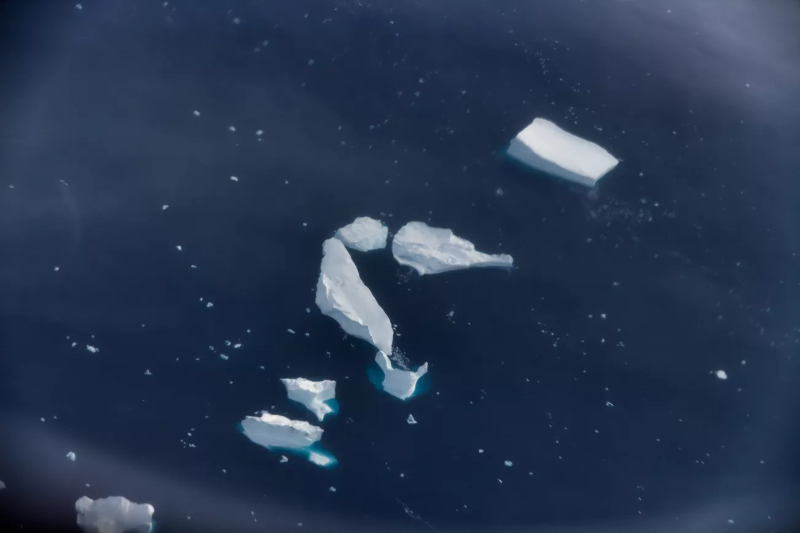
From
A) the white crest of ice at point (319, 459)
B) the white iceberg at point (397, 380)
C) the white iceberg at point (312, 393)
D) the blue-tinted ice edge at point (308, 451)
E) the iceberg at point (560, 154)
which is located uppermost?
the iceberg at point (560, 154)

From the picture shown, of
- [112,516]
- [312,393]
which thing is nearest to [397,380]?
[312,393]

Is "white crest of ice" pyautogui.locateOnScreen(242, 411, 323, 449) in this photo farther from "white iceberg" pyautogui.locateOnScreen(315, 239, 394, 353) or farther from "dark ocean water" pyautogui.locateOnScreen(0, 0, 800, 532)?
"white iceberg" pyautogui.locateOnScreen(315, 239, 394, 353)

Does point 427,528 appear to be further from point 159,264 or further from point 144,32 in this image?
point 144,32

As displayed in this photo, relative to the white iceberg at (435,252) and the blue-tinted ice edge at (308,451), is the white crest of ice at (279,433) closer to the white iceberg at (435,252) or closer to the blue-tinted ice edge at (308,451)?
the blue-tinted ice edge at (308,451)

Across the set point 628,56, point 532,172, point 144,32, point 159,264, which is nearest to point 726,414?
point 532,172

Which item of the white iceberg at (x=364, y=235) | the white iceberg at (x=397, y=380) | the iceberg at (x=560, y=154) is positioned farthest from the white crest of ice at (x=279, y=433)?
the iceberg at (x=560, y=154)

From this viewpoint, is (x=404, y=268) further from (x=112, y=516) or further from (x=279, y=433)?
(x=112, y=516)
